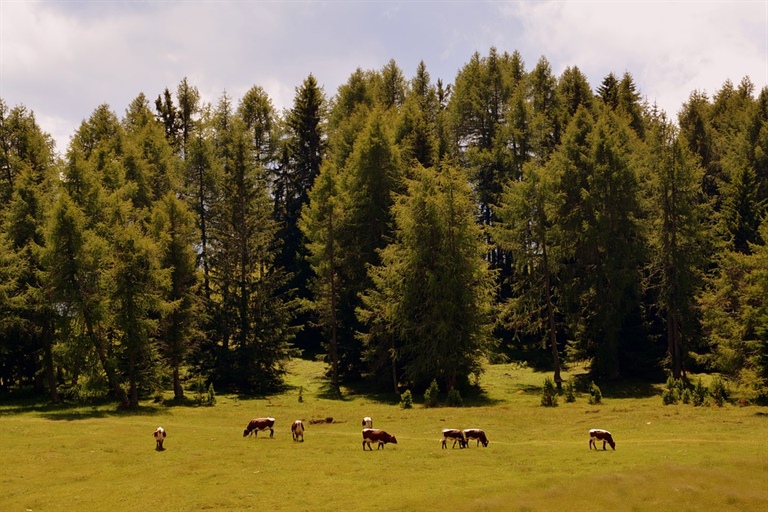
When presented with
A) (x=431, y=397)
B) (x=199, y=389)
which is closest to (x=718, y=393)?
(x=431, y=397)

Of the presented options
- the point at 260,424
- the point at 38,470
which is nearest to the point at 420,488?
the point at 260,424

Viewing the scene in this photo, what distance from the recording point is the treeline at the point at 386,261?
46.8 meters

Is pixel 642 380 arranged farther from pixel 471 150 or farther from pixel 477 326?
pixel 471 150

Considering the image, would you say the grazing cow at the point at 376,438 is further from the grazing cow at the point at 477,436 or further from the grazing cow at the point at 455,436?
the grazing cow at the point at 477,436

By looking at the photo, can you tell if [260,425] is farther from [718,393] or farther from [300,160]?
[300,160]

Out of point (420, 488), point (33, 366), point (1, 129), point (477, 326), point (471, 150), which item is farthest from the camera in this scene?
point (471, 150)

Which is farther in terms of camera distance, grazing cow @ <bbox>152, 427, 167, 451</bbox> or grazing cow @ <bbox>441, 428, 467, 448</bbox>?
grazing cow @ <bbox>152, 427, 167, 451</bbox>

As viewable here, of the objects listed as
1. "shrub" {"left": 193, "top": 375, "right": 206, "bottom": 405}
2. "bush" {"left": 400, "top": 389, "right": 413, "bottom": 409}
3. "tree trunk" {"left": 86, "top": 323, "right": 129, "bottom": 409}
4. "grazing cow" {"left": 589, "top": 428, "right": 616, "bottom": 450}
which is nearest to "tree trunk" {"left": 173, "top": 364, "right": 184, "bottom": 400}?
"shrub" {"left": 193, "top": 375, "right": 206, "bottom": 405}

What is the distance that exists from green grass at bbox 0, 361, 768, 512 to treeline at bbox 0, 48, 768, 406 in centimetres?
836

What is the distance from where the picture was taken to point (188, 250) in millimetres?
52656

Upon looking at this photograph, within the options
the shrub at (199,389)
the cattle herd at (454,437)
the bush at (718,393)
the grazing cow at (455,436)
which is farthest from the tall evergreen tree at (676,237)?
the shrub at (199,389)

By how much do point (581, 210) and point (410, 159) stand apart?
669 inches

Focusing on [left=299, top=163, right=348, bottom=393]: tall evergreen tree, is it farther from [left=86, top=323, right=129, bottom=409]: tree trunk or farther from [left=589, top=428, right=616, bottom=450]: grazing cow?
[left=589, top=428, right=616, bottom=450]: grazing cow

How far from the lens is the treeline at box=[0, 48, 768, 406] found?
4678cm
